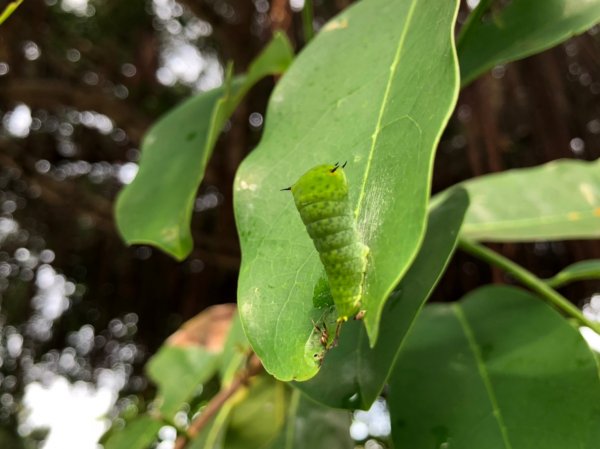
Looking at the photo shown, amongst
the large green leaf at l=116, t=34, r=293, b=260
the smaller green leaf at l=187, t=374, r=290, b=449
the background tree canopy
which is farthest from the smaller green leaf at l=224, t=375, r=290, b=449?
the background tree canopy

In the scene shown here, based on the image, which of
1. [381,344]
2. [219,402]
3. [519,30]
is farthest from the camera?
[219,402]

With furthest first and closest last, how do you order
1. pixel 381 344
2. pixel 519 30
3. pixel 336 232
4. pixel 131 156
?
pixel 131 156
pixel 519 30
pixel 381 344
pixel 336 232

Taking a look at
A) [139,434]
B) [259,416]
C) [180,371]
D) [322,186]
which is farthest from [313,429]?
[322,186]

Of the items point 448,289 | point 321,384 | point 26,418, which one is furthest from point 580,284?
point 26,418

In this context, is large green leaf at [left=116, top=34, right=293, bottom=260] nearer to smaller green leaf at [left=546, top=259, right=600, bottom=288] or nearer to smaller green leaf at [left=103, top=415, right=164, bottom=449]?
smaller green leaf at [left=103, top=415, right=164, bottom=449]

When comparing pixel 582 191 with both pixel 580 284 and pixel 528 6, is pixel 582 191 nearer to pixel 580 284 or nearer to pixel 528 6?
pixel 528 6

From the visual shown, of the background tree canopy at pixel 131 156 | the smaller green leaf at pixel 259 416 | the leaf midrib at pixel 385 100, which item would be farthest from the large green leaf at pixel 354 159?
the background tree canopy at pixel 131 156

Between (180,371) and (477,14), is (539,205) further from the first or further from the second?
(180,371)
